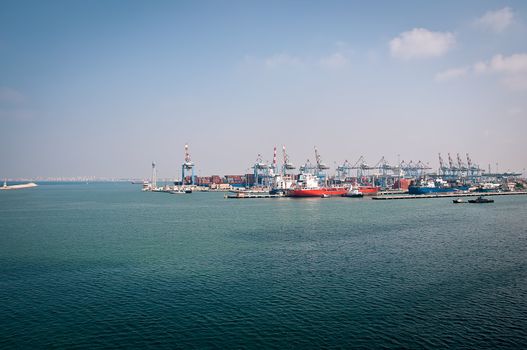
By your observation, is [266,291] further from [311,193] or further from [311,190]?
[311,190]

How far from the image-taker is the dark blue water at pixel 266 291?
15484 millimetres

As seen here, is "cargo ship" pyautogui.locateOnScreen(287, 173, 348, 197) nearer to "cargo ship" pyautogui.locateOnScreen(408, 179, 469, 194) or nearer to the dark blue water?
"cargo ship" pyautogui.locateOnScreen(408, 179, 469, 194)

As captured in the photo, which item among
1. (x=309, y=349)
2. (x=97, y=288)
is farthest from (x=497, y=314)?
(x=97, y=288)

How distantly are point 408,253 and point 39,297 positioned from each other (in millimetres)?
26385

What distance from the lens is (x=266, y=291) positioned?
21.0 meters

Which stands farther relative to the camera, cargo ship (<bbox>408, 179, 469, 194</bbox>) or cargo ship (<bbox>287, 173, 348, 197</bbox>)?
cargo ship (<bbox>408, 179, 469, 194</bbox>)

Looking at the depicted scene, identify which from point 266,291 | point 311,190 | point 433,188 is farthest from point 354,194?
point 266,291

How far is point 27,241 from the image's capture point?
37594mm

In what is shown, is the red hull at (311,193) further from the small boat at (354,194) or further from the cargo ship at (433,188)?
the cargo ship at (433,188)

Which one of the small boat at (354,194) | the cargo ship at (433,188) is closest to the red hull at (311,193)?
the small boat at (354,194)

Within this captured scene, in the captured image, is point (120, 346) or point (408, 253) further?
point (408, 253)

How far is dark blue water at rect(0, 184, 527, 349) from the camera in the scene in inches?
610

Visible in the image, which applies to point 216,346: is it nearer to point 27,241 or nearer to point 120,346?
point 120,346

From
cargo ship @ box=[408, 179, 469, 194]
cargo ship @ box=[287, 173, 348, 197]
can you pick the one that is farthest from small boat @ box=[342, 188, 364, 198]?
cargo ship @ box=[408, 179, 469, 194]
